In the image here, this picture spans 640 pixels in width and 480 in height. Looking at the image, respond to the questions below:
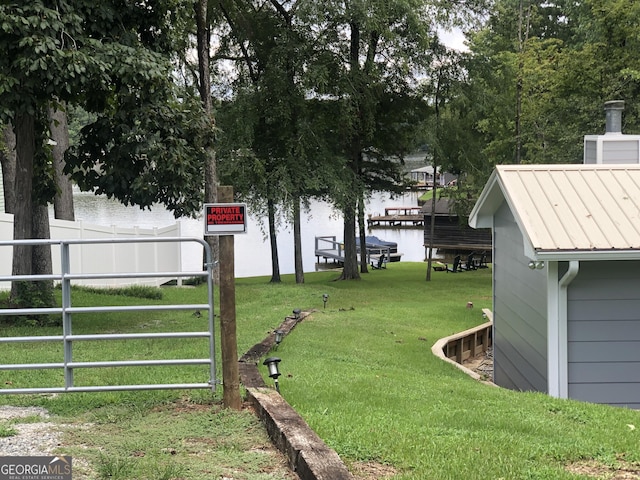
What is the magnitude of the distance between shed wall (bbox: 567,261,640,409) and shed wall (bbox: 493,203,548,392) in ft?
1.23

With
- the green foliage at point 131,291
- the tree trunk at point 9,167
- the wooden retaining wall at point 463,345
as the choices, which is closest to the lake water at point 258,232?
the tree trunk at point 9,167

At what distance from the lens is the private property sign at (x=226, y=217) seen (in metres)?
5.86

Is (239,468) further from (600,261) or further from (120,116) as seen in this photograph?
(120,116)

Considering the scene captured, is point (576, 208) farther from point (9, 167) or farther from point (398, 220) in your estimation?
point (398, 220)

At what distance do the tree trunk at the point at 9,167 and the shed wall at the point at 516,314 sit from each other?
36.3 feet

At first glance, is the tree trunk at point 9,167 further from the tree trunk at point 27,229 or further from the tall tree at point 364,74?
the tall tree at point 364,74

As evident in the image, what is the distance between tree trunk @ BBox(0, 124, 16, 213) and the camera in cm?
1775

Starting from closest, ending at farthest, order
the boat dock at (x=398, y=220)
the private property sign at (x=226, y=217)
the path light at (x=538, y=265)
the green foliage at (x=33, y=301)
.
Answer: the private property sign at (x=226, y=217)
the path light at (x=538, y=265)
the green foliage at (x=33, y=301)
the boat dock at (x=398, y=220)

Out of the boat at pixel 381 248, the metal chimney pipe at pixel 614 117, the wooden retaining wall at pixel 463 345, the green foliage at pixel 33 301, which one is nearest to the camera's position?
the metal chimney pipe at pixel 614 117

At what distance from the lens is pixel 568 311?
27.7 ft

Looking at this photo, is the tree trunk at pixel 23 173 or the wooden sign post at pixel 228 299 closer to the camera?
the wooden sign post at pixel 228 299

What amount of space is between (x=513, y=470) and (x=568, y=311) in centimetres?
441

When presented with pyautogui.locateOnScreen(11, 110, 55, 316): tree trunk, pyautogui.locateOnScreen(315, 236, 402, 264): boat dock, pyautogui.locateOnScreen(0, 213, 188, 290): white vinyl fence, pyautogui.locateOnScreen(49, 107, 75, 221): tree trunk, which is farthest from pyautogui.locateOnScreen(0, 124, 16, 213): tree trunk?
pyautogui.locateOnScreen(315, 236, 402, 264): boat dock

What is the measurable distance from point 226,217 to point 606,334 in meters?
4.94
